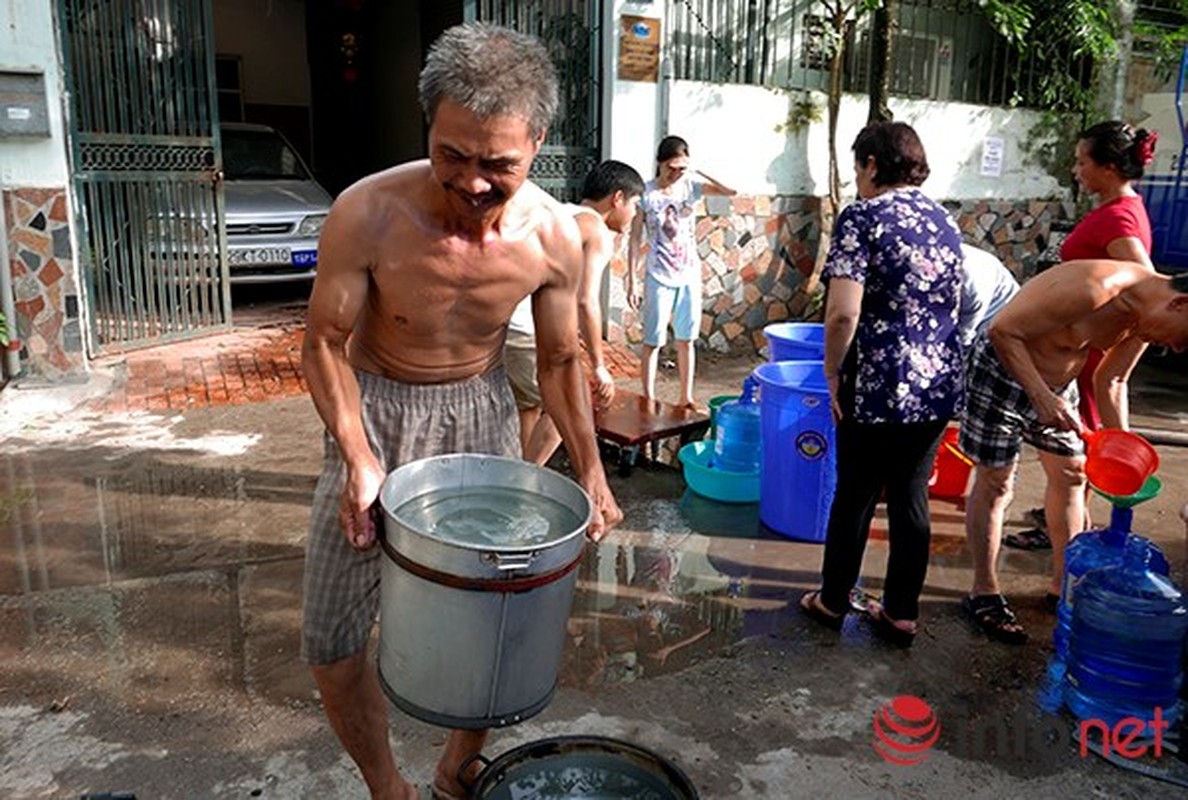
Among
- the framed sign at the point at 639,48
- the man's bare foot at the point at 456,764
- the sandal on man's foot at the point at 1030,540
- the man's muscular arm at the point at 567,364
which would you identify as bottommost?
the sandal on man's foot at the point at 1030,540

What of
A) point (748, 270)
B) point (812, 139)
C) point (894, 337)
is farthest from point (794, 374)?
point (812, 139)

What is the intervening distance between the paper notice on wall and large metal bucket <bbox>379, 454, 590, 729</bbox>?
909 cm

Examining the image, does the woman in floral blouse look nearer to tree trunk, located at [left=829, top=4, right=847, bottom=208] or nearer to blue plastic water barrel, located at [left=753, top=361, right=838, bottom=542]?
blue plastic water barrel, located at [left=753, top=361, right=838, bottom=542]

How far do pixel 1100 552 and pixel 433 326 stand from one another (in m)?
2.51

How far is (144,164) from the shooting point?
287 inches

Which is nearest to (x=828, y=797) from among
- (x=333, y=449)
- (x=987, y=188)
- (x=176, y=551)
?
(x=333, y=449)

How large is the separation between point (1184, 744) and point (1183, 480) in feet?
10.6

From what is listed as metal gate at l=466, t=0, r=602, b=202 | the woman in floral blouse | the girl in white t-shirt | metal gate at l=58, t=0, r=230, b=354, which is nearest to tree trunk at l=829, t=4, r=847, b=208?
metal gate at l=466, t=0, r=602, b=202

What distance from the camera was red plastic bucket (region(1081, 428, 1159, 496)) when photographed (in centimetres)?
333

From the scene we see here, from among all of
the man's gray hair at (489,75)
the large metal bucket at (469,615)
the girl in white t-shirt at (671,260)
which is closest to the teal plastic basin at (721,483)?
the girl in white t-shirt at (671,260)

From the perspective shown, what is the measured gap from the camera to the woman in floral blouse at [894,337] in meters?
3.55

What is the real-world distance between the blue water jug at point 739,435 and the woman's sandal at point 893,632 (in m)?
1.57

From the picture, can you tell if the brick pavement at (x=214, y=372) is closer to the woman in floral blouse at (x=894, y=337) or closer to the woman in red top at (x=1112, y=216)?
the woman in red top at (x=1112, y=216)

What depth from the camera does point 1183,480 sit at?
19.4ft
